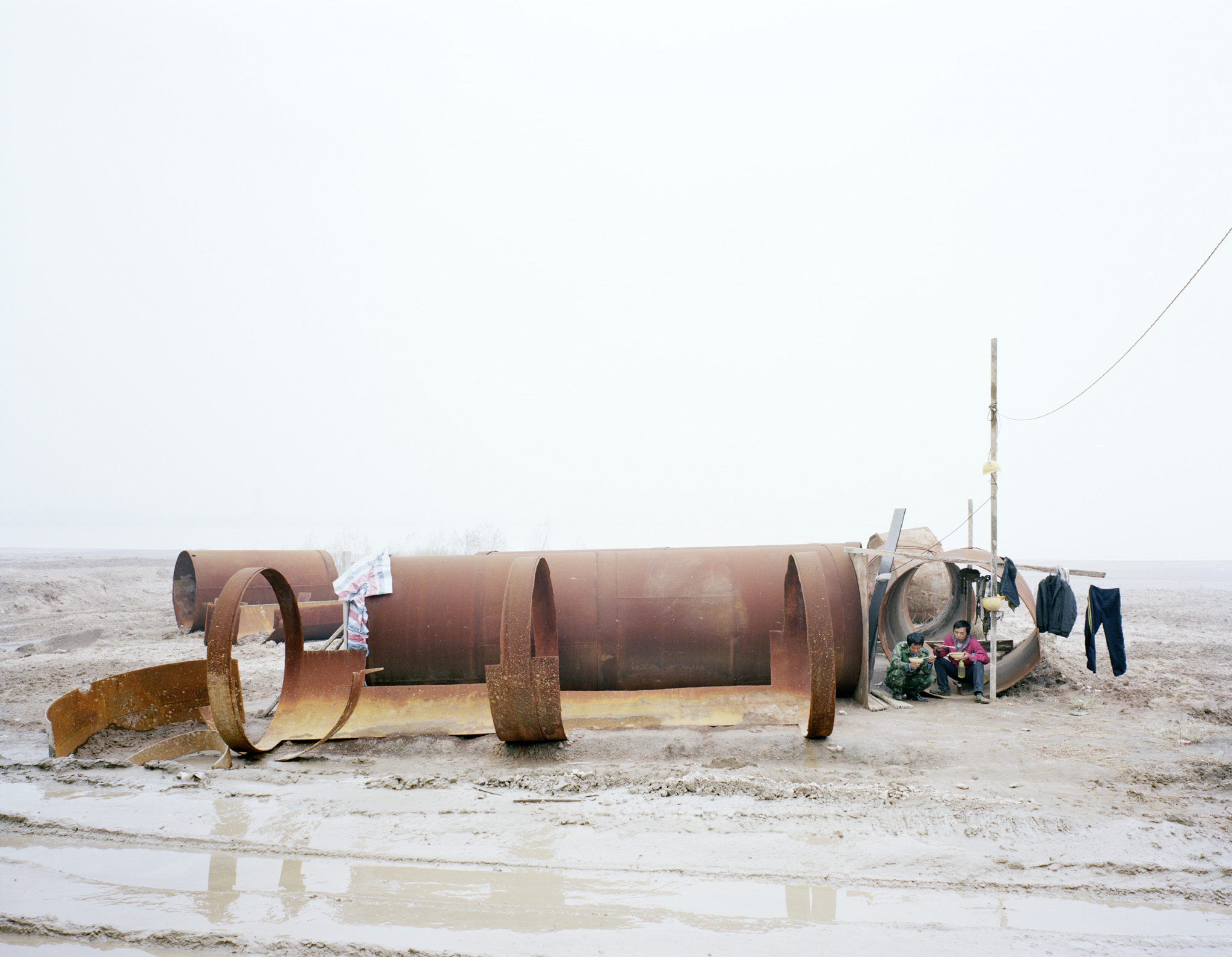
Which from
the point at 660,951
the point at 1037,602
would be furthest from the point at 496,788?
the point at 1037,602

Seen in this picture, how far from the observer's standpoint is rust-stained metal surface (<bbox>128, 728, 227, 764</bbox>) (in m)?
6.93

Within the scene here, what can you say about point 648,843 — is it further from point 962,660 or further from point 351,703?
point 962,660

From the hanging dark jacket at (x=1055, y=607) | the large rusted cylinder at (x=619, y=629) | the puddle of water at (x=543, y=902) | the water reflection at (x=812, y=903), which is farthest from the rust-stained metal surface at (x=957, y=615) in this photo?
the water reflection at (x=812, y=903)

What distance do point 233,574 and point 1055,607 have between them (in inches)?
570

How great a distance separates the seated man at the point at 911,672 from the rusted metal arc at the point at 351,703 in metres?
6.42

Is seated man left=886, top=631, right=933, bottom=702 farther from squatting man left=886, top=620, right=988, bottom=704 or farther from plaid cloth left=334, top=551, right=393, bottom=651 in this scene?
plaid cloth left=334, top=551, right=393, bottom=651

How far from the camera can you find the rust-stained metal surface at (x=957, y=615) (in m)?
9.76

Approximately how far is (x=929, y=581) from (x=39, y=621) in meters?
18.9

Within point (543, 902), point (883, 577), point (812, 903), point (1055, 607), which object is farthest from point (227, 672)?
point (1055, 607)

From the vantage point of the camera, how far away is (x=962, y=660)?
382 inches

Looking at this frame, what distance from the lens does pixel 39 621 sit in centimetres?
1664

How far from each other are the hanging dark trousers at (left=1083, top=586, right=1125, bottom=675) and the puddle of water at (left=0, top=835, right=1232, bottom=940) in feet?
16.9

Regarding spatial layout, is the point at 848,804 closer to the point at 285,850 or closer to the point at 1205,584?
the point at 285,850

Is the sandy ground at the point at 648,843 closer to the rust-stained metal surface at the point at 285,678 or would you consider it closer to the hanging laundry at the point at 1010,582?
the rust-stained metal surface at the point at 285,678
